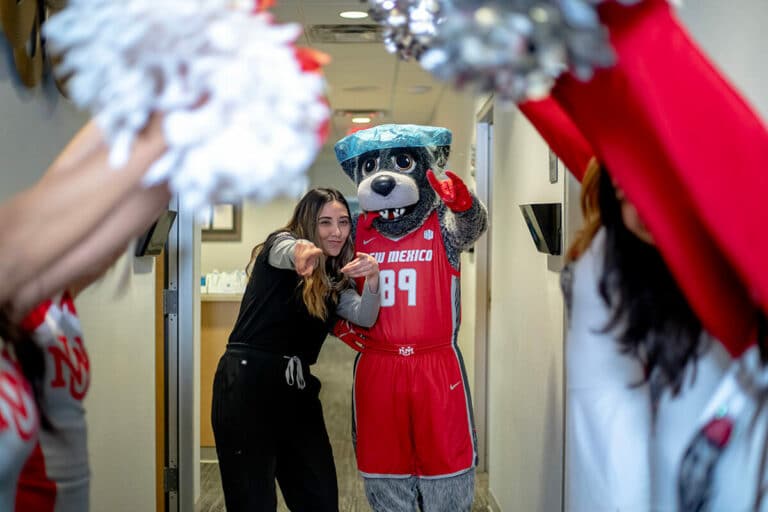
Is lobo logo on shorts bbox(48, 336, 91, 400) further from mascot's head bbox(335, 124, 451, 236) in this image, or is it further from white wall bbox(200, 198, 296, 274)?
white wall bbox(200, 198, 296, 274)

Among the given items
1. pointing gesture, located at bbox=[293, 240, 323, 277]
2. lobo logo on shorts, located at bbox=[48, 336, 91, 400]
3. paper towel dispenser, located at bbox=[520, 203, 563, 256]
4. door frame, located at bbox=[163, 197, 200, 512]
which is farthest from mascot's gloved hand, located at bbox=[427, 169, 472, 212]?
lobo logo on shorts, located at bbox=[48, 336, 91, 400]

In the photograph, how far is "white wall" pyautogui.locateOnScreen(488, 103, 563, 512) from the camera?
2.25 metres

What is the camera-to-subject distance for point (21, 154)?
1698mm

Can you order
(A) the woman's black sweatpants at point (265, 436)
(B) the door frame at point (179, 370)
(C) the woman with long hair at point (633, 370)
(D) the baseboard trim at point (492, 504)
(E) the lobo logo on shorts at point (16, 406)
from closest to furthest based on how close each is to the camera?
(E) the lobo logo on shorts at point (16, 406)
(C) the woman with long hair at point (633, 370)
(A) the woman's black sweatpants at point (265, 436)
(B) the door frame at point (179, 370)
(D) the baseboard trim at point (492, 504)

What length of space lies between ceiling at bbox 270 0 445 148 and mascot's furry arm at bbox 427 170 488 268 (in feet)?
1.02

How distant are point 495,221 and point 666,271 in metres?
2.44

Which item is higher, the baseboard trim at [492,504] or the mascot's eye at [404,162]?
the mascot's eye at [404,162]

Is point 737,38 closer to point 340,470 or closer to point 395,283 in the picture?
point 395,283

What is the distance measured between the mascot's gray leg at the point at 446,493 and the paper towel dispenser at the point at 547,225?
78cm

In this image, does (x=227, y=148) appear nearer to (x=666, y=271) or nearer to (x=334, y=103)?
(x=666, y=271)

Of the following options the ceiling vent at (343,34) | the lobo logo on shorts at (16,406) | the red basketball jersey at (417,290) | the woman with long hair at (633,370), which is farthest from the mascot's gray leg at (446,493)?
the ceiling vent at (343,34)

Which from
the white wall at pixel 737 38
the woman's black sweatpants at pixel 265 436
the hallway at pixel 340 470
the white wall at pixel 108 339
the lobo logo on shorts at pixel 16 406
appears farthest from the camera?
the hallway at pixel 340 470

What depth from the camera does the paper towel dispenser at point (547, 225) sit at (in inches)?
82.7

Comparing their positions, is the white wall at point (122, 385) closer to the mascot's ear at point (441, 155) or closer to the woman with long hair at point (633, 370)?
the mascot's ear at point (441, 155)
